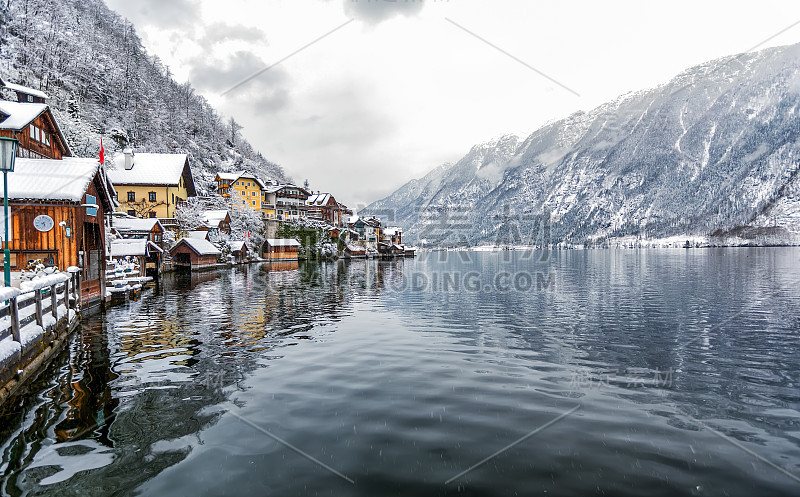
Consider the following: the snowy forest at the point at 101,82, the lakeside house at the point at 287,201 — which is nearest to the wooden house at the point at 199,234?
the snowy forest at the point at 101,82

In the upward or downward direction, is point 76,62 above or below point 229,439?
above

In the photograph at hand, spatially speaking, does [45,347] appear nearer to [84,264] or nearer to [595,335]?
[84,264]

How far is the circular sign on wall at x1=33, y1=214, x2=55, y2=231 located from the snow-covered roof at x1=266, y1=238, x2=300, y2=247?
85.7 m

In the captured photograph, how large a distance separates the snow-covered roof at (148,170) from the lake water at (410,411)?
211 ft

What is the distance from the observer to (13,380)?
41.0ft

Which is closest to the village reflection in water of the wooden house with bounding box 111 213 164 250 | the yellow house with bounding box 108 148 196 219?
the wooden house with bounding box 111 213 164 250

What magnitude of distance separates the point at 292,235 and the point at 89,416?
110838mm

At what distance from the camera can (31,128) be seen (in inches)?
1538

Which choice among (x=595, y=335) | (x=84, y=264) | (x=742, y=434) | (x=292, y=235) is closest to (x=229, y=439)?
(x=742, y=434)

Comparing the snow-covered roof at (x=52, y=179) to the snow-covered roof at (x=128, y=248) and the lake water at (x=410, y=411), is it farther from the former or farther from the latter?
the snow-covered roof at (x=128, y=248)

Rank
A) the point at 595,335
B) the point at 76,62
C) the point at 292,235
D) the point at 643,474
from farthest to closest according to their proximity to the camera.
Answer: the point at 292,235 < the point at 76,62 < the point at 595,335 < the point at 643,474

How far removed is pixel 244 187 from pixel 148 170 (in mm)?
43314

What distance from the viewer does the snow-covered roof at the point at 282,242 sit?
11169 cm

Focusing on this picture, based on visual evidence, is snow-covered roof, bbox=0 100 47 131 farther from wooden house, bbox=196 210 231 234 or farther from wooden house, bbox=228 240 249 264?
wooden house, bbox=228 240 249 264
